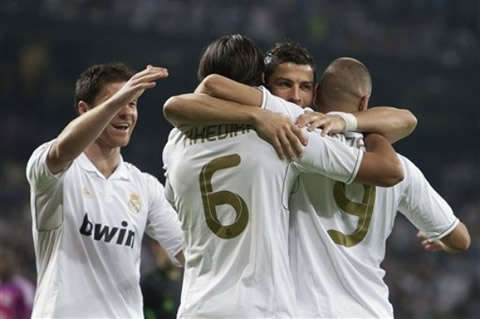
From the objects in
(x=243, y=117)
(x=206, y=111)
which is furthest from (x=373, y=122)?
(x=206, y=111)

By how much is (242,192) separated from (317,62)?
41.3 feet

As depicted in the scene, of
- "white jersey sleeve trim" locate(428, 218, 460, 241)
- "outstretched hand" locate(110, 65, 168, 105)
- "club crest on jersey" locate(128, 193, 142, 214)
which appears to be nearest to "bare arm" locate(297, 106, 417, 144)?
"white jersey sleeve trim" locate(428, 218, 460, 241)

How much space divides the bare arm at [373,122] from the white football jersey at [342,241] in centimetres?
7

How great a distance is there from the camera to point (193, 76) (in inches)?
629

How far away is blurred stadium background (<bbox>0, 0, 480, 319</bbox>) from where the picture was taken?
15.0m

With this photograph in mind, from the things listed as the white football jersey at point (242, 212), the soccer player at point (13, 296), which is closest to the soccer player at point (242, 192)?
the white football jersey at point (242, 212)

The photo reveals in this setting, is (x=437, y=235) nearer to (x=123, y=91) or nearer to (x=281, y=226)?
(x=281, y=226)

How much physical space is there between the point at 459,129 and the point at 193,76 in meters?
5.27

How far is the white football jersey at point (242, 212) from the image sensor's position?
11.4ft

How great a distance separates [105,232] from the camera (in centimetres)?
428

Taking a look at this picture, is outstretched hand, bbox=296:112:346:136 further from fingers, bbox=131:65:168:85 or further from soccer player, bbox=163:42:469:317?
fingers, bbox=131:65:168:85

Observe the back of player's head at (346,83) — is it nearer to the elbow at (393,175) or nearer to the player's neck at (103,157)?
the elbow at (393,175)

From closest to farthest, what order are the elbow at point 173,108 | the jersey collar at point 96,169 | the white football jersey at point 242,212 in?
the white football jersey at point 242,212
the elbow at point 173,108
the jersey collar at point 96,169

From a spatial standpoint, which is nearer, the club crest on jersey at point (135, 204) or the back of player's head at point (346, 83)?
the back of player's head at point (346, 83)
